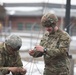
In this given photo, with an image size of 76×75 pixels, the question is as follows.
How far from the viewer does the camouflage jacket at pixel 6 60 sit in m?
4.54

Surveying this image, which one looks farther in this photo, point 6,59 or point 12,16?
point 12,16

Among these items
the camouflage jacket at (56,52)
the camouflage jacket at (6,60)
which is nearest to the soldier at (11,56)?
the camouflage jacket at (6,60)

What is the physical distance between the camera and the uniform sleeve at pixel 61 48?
199 inches

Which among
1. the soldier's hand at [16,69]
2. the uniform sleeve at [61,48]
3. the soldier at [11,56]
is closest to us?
the soldier at [11,56]

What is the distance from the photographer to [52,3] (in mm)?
12656

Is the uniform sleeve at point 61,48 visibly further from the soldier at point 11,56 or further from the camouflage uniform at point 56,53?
the soldier at point 11,56

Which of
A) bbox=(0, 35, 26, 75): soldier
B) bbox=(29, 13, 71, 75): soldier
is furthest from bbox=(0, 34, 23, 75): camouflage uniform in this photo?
bbox=(29, 13, 71, 75): soldier

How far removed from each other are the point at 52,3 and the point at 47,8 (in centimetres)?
100

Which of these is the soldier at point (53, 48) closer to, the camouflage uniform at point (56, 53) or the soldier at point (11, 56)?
the camouflage uniform at point (56, 53)

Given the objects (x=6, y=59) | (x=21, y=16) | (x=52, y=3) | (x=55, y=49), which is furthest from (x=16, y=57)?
(x=21, y=16)

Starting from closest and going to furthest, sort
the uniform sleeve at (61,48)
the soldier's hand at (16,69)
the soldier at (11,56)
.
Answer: the soldier at (11,56) → the soldier's hand at (16,69) → the uniform sleeve at (61,48)

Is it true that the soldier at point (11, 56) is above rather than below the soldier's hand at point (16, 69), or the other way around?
above

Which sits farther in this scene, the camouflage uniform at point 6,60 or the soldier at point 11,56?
the camouflage uniform at point 6,60

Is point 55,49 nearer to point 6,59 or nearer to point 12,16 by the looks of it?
point 6,59
